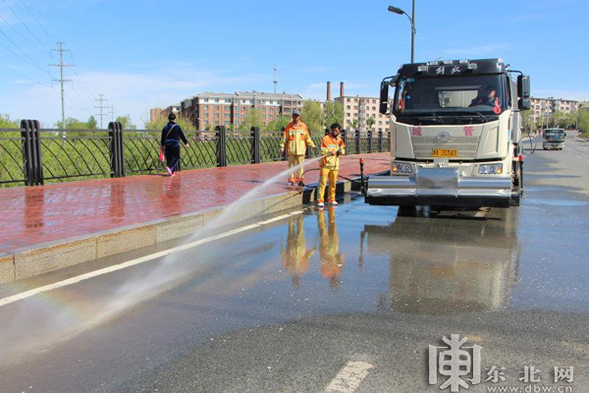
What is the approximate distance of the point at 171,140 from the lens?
13.8 m

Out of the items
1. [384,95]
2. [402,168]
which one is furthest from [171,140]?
[402,168]

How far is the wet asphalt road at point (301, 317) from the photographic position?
9.82 feet

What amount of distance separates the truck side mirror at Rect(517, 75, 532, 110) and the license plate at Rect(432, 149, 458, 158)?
1.60 meters

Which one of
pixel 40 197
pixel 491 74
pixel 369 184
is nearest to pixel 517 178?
pixel 491 74

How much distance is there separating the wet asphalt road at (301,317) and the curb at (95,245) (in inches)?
8.4

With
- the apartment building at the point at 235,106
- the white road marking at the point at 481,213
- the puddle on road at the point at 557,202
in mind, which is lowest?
the white road marking at the point at 481,213

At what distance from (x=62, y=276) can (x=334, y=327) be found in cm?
300

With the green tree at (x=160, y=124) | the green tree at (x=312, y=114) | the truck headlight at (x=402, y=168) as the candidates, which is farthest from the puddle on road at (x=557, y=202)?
the green tree at (x=312, y=114)

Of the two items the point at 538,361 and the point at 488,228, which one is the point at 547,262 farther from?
the point at 538,361

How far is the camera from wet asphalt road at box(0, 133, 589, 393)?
2994 millimetres

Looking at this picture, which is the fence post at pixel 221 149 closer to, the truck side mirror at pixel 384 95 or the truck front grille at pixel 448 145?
the truck side mirror at pixel 384 95

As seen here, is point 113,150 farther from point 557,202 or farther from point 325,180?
point 557,202

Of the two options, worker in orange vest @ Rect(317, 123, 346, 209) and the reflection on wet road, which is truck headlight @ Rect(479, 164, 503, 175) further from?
worker in orange vest @ Rect(317, 123, 346, 209)

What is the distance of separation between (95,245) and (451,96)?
607 cm
